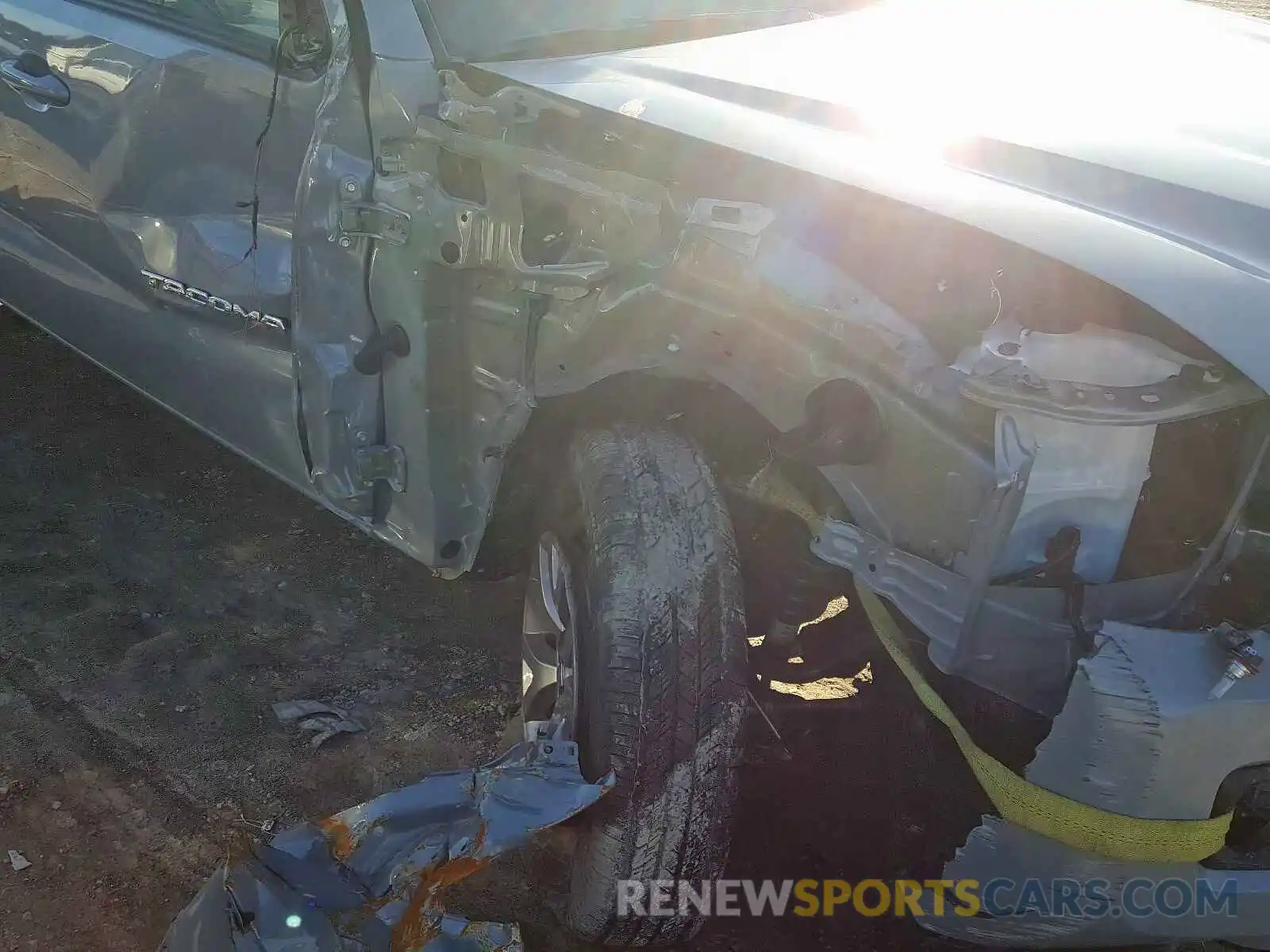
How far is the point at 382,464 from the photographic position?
2.27 m

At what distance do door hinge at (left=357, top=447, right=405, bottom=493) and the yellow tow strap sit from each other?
1.25 meters

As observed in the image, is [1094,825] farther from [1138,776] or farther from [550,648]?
[550,648]

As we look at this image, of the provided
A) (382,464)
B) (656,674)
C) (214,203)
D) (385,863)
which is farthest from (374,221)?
(385,863)

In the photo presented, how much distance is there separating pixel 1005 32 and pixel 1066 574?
1.36 metres

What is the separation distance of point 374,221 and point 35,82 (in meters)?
1.48

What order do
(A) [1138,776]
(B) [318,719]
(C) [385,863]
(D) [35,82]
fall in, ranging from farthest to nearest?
(D) [35,82], (B) [318,719], (C) [385,863], (A) [1138,776]

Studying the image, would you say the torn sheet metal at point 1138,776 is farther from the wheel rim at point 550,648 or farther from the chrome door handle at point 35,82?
the chrome door handle at point 35,82

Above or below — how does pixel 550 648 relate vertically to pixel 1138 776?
below

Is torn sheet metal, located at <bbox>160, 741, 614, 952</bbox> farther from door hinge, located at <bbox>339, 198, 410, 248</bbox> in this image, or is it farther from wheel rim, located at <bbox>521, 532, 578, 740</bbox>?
door hinge, located at <bbox>339, 198, 410, 248</bbox>

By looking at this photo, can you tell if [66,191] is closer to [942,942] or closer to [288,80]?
[288,80]

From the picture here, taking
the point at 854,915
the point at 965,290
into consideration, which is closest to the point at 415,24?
the point at 965,290

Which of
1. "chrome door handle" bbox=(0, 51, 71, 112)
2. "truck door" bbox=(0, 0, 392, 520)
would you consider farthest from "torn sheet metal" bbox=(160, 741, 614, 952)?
"chrome door handle" bbox=(0, 51, 71, 112)

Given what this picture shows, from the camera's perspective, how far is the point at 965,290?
1.73 metres

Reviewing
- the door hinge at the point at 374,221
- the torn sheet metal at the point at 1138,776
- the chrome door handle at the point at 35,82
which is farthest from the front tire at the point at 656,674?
the chrome door handle at the point at 35,82
